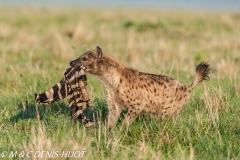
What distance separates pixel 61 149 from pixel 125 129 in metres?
1.24

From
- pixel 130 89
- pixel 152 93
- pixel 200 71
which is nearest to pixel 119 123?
pixel 130 89

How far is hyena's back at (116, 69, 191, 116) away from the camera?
6.92 meters

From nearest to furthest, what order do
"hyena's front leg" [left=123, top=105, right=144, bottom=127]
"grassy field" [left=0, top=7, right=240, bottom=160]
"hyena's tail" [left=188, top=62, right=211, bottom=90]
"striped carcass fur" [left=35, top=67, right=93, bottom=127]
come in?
"grassy field" [left=0, top=7, right=240, bottom=160] < "hyena's front leg" [left=123, top=105, right=144, bottom=127] < "striped carcass fur" [left=35, top=67, right=93, bottom=127] < "hyena's tail" [left=188, top=62, right=211, bottom=90]

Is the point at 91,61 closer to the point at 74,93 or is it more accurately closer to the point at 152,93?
the point at 74,93

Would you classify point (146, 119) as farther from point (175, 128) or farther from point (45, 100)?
point (45, 100)

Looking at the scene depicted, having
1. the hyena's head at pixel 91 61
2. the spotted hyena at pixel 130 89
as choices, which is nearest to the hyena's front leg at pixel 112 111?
the spotted hyena at pixel 130 89

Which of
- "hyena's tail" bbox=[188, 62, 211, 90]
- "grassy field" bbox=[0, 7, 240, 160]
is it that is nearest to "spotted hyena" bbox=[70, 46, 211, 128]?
"grassy field" bbox=[0, 7, 240, 160]

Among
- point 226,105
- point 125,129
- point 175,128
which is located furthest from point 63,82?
point 226,105

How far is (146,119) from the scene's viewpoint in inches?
277

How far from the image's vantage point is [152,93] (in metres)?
7.09

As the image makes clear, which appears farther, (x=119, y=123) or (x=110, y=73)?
(x=119, y=123)

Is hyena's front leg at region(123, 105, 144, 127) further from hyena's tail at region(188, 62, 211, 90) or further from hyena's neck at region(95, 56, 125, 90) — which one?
hyena's tail at region(188, 62, 211, 90)

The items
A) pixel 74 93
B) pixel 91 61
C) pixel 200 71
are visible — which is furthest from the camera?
pixel 200 71

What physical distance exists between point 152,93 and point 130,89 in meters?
0.34
